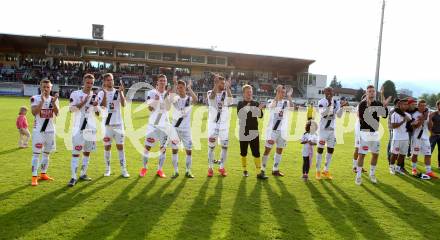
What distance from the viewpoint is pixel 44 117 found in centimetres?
862

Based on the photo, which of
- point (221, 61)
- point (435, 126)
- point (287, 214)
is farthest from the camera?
point (221, 61)

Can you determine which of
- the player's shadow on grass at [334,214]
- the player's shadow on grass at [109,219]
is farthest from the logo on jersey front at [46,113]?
the player's shadow on grass at [334,214]

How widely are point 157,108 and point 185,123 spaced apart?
880mm

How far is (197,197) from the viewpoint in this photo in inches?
317

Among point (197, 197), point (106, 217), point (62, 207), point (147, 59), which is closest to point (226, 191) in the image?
point (197, 197)

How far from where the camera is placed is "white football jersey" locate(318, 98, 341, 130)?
1022cm

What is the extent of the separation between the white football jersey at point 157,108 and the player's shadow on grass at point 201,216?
2.30 m

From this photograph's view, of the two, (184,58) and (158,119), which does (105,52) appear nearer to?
(184,58)

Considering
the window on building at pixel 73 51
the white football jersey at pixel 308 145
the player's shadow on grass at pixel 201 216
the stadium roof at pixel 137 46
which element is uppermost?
the stadium roof at pixel 137 46

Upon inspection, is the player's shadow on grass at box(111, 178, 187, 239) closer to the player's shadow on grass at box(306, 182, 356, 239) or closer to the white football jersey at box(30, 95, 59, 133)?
the white football jersey at box(30, 95, 59, 133)

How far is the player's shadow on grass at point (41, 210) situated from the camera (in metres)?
5.96

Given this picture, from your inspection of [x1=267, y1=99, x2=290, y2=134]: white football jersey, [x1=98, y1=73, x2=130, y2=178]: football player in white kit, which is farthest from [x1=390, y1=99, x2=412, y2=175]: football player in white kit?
[x1=98, y1=73, x2=130, y2=178]: football player in white kit

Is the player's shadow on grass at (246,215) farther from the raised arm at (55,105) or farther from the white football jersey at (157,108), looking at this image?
the raised arm at (55,105)

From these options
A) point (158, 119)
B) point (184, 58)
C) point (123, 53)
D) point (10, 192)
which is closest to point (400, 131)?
point (158, 119)
